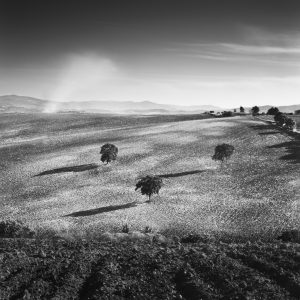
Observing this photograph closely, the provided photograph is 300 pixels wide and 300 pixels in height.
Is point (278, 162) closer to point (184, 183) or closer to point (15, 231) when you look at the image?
point (184, 183)

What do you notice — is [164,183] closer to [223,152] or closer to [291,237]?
[223,152]

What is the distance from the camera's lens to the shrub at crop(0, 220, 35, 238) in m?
34.4

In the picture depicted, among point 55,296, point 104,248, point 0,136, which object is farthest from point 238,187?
point 0,136

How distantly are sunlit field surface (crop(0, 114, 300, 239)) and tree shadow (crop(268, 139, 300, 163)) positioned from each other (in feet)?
0.62

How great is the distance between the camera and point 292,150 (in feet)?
242

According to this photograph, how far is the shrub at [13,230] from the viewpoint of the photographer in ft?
113

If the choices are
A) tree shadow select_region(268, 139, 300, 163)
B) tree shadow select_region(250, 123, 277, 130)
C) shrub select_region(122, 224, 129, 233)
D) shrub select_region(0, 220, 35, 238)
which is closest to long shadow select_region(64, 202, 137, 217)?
shrub select_region(122, 224, 129, 233)

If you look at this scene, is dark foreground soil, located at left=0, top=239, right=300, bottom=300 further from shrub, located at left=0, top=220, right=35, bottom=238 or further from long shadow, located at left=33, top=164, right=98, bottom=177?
long shadow, located at left=33, top=164, right=98, bottom=177

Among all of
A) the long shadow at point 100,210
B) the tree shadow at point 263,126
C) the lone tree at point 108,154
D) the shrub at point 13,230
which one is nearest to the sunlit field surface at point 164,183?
the long shadow at point 100,210

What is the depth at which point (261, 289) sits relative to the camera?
1962cm

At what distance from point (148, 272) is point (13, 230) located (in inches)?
757

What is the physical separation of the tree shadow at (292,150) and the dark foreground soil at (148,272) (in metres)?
45.6

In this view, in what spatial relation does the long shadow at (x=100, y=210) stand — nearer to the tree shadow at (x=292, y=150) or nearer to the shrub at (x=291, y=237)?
the shrub at (x=291, y=237)

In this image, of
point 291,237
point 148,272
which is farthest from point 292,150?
point 148,272
